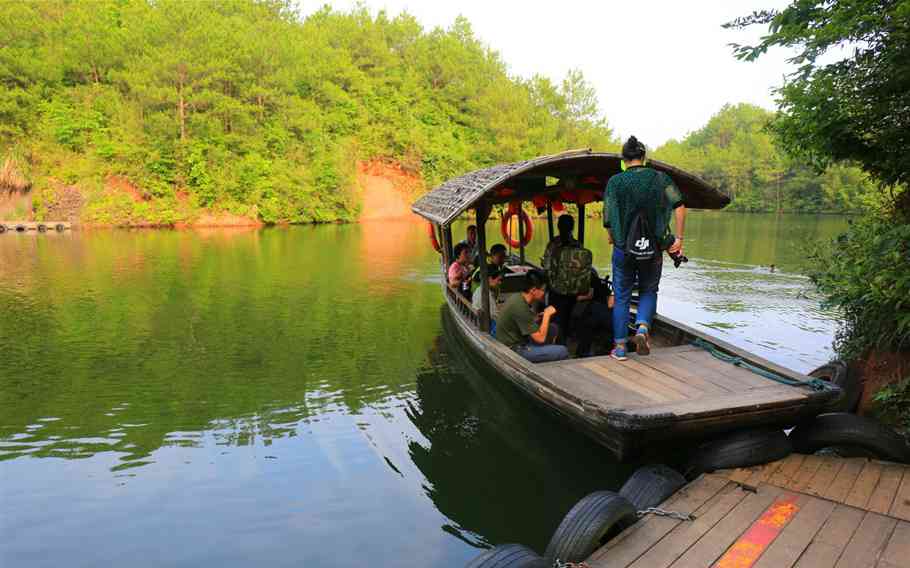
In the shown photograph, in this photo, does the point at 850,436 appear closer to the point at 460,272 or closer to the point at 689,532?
the point at 689,532

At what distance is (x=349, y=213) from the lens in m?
41.1

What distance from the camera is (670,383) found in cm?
518

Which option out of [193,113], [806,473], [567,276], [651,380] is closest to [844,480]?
[806,473]

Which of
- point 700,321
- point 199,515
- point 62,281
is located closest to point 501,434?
point 199,515

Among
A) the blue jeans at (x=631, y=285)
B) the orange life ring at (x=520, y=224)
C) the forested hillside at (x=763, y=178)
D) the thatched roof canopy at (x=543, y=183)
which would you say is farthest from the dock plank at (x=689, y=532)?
the forested hillside at (x=763, y=178)

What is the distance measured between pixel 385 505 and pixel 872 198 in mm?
7269

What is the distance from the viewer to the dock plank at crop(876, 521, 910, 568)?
3.13 meters

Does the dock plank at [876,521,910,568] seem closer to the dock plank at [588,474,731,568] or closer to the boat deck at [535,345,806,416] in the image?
the dock plank at [588,474,731,568]

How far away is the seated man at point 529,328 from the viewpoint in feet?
20.9

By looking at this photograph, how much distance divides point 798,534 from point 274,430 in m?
5.16

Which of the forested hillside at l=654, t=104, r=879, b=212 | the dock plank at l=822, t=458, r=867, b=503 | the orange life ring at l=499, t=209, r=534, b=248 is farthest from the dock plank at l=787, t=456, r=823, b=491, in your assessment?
the forested hillside at l=654, t=104, r=879, b=212

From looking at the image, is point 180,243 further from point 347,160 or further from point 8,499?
point 8,499

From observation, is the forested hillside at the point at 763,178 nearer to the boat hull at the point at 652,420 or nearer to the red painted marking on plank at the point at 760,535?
the boat hull at the point at 652,420

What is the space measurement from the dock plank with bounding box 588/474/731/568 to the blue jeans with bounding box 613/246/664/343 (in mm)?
1925
